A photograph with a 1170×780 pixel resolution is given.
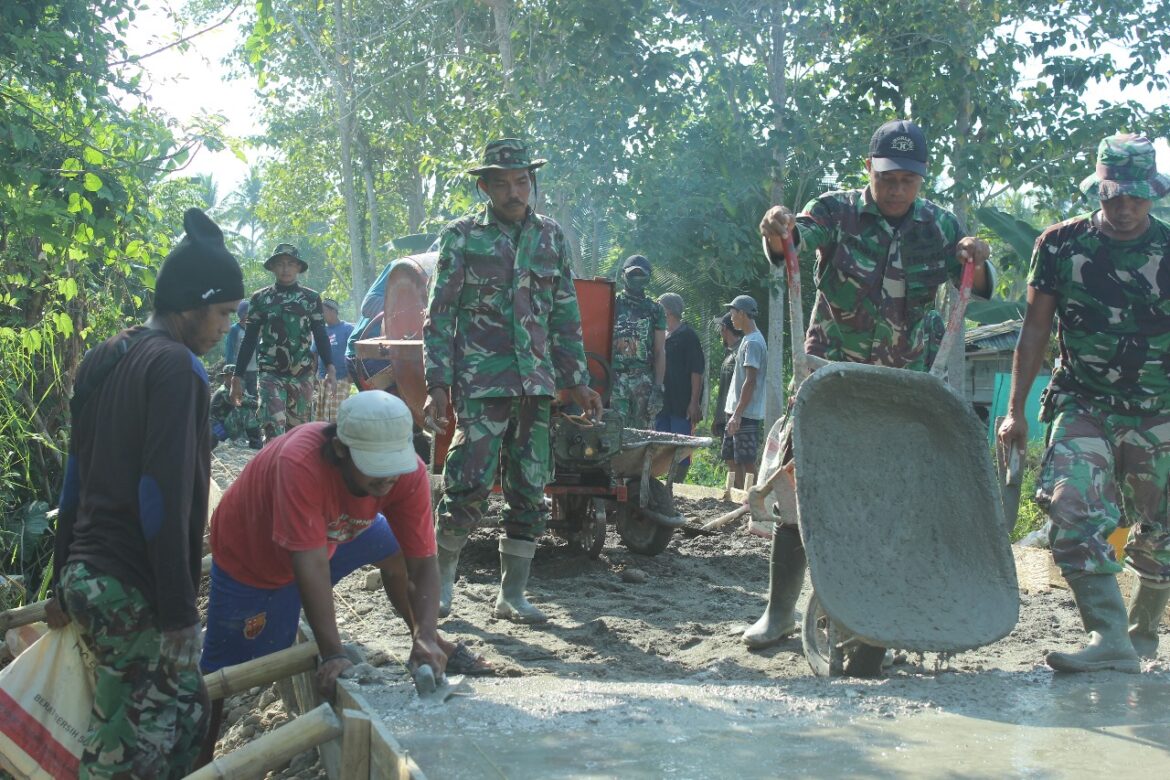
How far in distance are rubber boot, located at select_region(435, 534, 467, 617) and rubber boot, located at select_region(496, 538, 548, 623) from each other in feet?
0.79

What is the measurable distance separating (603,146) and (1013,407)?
26.4ft

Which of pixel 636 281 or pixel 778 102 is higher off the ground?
pixel 778 102

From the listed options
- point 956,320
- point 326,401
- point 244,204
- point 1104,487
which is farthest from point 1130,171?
point 244,204

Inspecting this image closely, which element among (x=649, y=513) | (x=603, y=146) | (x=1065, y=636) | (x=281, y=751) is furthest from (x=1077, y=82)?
(x=281, y=751)

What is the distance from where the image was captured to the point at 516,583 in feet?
19.1

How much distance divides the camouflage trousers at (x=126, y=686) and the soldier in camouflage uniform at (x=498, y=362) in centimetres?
212

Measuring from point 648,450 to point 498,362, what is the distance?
2135 millimetres

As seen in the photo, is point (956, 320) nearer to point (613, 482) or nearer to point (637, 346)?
point (613, 482)

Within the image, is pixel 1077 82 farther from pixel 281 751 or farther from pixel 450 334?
pixel 281 751

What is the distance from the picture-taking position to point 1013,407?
4.65 metres

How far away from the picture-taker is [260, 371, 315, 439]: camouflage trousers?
10445 millimetres

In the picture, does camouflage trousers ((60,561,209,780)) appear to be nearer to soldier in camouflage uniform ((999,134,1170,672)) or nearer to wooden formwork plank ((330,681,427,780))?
wooden formwork plank ((330,681,427,780))

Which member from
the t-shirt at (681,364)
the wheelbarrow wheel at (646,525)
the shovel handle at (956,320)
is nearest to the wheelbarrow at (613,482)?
the wheelbarrow wheel at (646,525)

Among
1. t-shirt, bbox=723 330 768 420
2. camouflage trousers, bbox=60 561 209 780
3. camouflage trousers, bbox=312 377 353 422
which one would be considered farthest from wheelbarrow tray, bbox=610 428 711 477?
camouflage trousers, bbox=312 377 353 422
